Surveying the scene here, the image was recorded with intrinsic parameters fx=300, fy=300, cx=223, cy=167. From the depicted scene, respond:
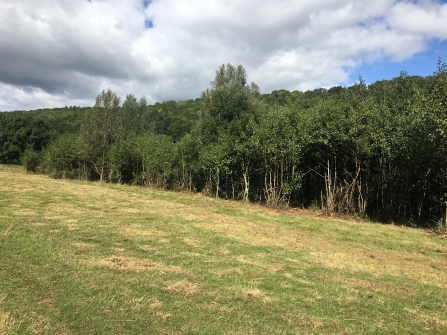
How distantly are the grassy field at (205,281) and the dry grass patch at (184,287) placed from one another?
2cm

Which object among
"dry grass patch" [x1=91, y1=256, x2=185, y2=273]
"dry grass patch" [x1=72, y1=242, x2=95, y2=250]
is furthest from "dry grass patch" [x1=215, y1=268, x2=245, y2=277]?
"dry grass patch" [x1=72, y1=242, x2=95, y2=250]

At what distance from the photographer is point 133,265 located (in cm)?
723

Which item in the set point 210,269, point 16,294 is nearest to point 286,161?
point 210,269

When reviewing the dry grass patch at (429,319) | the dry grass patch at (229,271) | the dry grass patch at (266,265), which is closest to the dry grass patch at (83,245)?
the dry grass patch at (229,271)

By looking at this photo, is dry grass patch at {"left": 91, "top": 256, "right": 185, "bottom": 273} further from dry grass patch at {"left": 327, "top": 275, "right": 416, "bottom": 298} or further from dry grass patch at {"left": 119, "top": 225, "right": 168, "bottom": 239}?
dry grass patch at {"left": 327, "top": 275, "right": 416, "bottom": 298}

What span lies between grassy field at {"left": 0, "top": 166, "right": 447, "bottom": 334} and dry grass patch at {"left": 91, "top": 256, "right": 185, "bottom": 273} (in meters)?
0.05

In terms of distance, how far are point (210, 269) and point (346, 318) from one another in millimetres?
3266

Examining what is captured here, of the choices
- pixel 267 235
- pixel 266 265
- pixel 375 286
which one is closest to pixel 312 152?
pixel 267 235

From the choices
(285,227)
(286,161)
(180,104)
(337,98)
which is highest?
(180,104)

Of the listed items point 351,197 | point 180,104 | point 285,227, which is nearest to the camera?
point 285,227

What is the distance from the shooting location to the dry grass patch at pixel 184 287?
584 centimetres

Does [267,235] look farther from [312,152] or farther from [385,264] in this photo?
[312,152]

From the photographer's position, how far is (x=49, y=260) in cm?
715

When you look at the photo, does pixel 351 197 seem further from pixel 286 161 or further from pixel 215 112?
pixel 215 112
